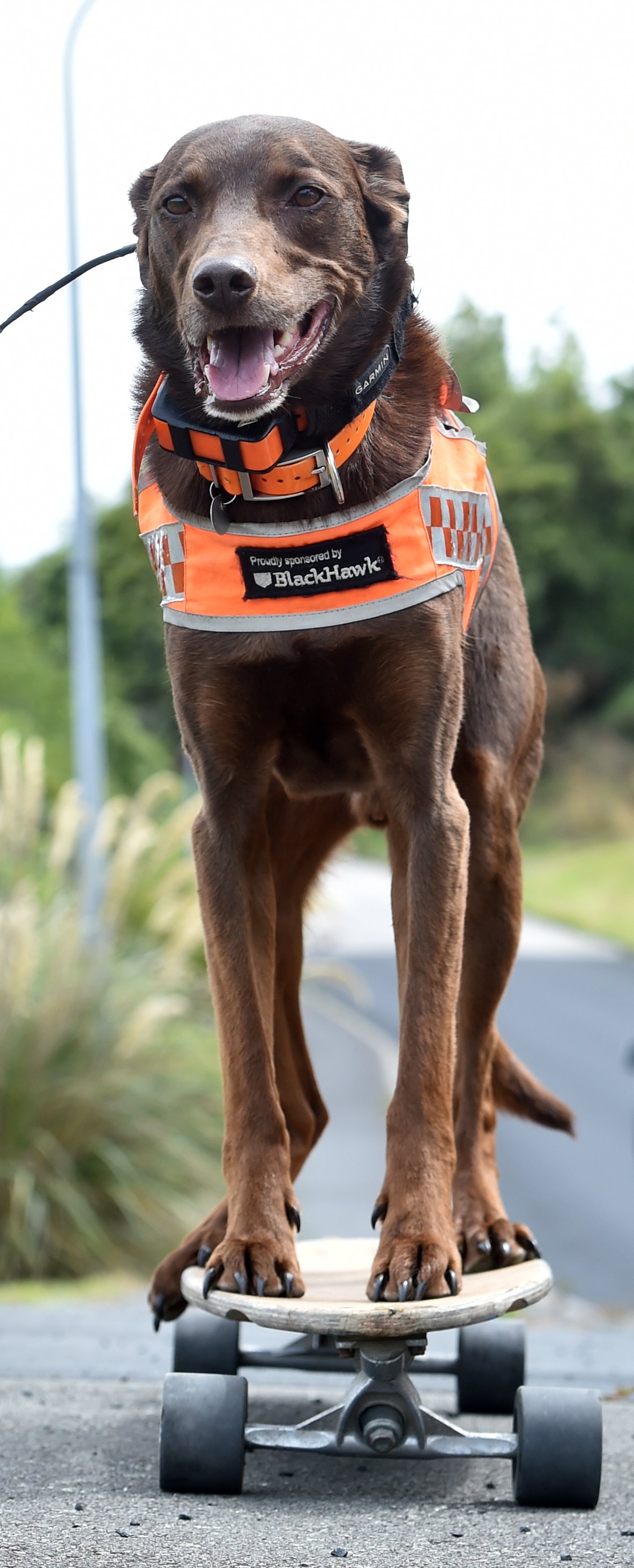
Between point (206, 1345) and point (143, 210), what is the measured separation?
7.34ft

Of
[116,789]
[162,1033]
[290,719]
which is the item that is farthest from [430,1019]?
[116,789]

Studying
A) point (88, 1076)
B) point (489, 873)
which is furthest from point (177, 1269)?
point (88, 1076)

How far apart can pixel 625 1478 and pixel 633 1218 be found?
6.51 m

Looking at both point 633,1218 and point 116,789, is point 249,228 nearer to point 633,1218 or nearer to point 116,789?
point 633,1218

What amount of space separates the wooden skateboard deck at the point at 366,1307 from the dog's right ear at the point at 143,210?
1.72m

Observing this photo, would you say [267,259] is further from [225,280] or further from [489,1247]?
[489,1247]

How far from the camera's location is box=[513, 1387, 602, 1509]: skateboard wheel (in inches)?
110

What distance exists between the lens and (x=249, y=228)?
258 cm

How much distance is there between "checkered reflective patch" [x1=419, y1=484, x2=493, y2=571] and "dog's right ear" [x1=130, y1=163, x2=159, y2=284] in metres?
0.61

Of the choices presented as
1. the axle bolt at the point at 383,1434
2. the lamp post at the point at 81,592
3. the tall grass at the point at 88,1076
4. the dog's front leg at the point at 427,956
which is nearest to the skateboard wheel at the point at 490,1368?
the axle bolt at the point at 383,1434

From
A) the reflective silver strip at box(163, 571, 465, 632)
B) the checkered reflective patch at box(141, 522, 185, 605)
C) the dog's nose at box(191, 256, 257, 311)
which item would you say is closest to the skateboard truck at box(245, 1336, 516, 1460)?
the reflective silver strip at box(163, 571, 465, 632)

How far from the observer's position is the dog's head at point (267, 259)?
8.32 feet

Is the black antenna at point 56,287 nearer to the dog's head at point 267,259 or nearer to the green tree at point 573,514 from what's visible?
the dog's head at point 267,259

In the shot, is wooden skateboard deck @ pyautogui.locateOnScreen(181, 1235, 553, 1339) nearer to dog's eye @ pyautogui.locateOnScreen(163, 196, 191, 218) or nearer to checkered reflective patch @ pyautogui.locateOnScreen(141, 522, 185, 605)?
checkered reflective patch @ pyautogui.locateOnScreen(141, 522, 185, 605)
